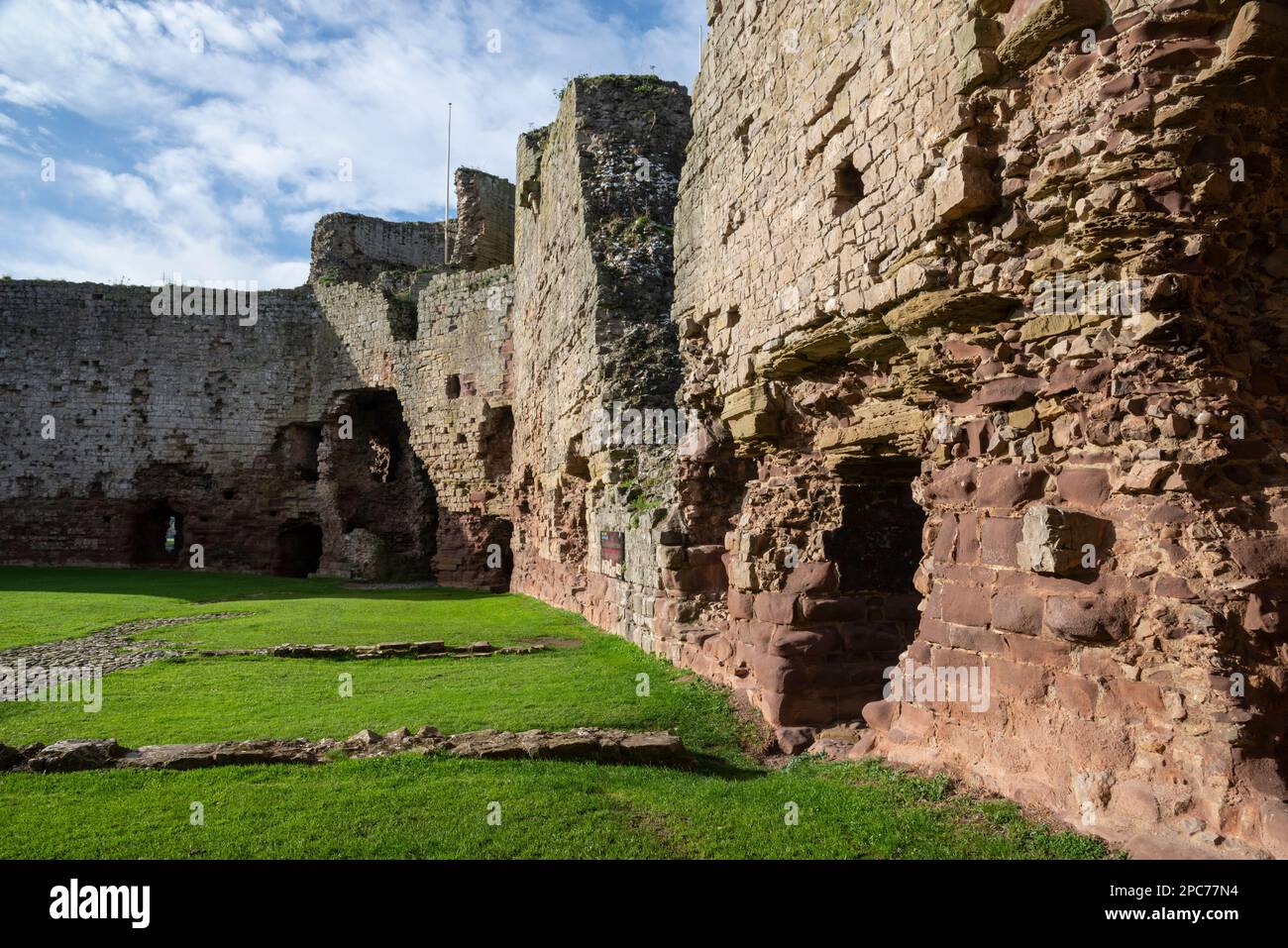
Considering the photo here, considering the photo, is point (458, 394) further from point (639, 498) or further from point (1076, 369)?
point (1076, 369)

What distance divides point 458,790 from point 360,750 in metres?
1.21

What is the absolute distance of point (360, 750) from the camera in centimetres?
612

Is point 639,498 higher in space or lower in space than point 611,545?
higher

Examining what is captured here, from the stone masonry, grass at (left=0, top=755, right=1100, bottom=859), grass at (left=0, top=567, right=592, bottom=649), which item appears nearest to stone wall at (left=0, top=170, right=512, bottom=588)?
grass at (left=0, top=567, right=592, bottom=649)

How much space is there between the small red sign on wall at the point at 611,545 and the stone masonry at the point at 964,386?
21 centimetres

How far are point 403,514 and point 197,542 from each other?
21.8ft

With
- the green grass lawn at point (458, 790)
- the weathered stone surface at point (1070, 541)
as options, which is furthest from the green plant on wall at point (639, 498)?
the weathered stone surface at point (1070, 541)

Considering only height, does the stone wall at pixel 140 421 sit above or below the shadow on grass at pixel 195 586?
above

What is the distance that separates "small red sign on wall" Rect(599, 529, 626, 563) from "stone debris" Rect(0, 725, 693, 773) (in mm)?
5576

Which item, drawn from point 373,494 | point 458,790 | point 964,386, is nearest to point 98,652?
point 458,790

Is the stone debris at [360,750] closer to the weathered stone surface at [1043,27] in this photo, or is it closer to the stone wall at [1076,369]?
the stone wall at [1076,369]

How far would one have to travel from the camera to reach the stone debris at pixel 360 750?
5.74m

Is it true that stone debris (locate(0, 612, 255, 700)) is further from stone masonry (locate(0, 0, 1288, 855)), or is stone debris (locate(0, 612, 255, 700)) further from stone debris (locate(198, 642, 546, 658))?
stone masonry (locate(0, 0, 1288, 855))
